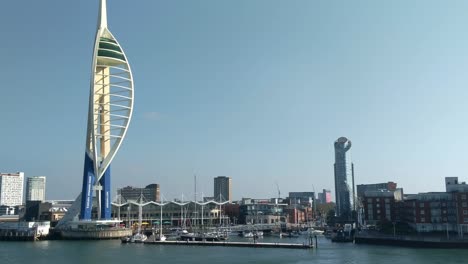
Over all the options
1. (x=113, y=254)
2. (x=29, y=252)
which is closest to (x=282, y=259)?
(x=113, y=254)

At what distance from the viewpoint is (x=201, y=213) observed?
481ft

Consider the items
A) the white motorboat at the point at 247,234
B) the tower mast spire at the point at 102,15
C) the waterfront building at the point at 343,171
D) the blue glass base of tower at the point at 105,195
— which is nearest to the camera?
the blue glass base of tower at the point at 105,195

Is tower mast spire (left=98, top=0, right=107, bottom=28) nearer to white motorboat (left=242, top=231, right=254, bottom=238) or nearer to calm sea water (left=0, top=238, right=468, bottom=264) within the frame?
calm sea water (left=0, top=238, right=468, bottom=264)

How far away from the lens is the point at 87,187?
90000 millimetres

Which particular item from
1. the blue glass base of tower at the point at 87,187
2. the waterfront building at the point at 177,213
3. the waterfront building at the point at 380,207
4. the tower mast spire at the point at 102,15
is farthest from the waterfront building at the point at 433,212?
the waterfront building at the point at 177,213

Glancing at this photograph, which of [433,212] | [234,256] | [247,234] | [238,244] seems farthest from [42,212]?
[433,212]

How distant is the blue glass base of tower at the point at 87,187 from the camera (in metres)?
90.0

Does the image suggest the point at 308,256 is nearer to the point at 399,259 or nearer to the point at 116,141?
the point at 399,259

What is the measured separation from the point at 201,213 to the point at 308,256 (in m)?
90.1

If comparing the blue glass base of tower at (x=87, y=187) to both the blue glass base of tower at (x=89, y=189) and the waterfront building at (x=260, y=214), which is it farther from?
A: the waterfront building at (x=260, y=214)

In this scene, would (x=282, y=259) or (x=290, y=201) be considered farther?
(x=290, y=201)

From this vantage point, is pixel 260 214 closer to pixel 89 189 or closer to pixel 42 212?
pixel 42 212

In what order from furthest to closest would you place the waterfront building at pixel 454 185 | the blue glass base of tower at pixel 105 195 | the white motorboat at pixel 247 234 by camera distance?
the white motorboat at pixel 247 234, the blue glass base of tower at pixel 105 195, the waterfront building at pixel 454 185

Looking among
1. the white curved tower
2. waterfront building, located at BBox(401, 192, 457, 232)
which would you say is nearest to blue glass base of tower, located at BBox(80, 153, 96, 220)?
the white curved tower
